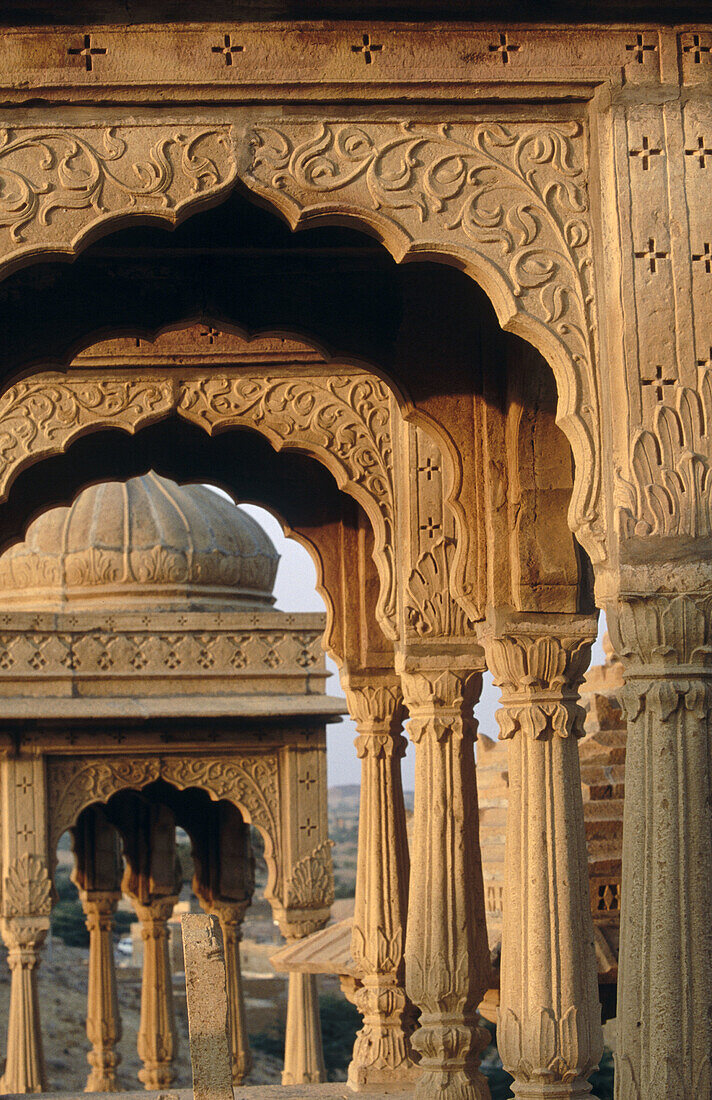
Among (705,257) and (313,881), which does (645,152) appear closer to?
(705,257)

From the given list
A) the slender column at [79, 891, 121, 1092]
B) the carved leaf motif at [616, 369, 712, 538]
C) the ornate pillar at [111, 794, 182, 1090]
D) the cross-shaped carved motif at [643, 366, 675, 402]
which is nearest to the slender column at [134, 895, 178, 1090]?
the ornate pillar at [111, 794, 182, 1090]

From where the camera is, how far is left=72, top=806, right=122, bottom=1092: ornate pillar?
1938 cm

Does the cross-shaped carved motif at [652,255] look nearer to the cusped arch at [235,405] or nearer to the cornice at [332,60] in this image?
the cornice at [332,60]

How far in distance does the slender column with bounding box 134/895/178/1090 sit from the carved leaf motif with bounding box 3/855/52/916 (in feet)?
8.49

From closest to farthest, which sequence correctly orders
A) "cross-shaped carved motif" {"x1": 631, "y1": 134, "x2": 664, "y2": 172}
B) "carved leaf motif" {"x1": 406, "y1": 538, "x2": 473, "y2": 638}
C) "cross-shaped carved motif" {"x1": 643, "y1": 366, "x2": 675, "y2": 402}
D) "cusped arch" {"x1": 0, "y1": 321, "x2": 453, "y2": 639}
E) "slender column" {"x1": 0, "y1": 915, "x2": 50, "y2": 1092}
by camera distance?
"cross-shaped carved motif" {"x1": 643, "y1": 366, "x2": 675, "y2": 402}, "cross-shaped carved motif" {"x1": 631, "y1": 134, "x2": 664, "y2": 172}, "carved leaf motif" {"x1": 406, "y1": 538, "x2": 473, "y2": 638}, "cusped arch" {"x1": 0, "y1": 321, "x2": 453, "y2": 639}, "slender column" {"x1": 0, "y1": 915, "x2": 50, "y2": 1092}

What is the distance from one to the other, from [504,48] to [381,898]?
706 cm

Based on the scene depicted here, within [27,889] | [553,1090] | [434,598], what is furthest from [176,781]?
[553,1090]

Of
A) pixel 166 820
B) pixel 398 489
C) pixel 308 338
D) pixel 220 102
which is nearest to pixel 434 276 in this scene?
pixel 308 338

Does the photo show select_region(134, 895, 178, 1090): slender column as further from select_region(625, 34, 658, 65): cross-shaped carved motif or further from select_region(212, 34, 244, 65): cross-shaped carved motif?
select_region(625, 34, 658, 65): cross-shaped carved motif

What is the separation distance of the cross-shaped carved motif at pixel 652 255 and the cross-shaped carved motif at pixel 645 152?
0.30m

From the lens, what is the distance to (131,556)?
1875 centimetres

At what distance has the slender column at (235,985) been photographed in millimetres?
18016

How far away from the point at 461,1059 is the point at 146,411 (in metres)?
4.49

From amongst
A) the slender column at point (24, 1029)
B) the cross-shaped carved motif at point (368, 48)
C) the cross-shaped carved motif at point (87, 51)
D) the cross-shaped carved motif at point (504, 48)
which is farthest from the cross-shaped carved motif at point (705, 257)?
the slender column at point (24, 1029)
